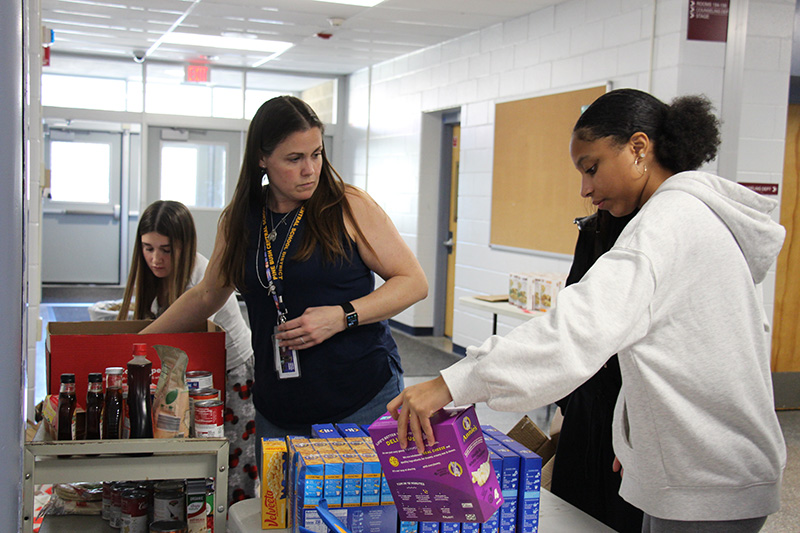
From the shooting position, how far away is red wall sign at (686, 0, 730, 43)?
428 centimetres

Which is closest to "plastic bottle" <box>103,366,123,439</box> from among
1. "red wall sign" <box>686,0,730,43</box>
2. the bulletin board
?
the bulletin board

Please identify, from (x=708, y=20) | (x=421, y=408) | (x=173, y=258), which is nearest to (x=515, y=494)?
(x=421, y=408)

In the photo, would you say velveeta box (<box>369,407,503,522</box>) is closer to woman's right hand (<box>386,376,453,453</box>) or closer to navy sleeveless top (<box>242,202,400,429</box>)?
woman's right hand (<box>386,376,453,453</box>)

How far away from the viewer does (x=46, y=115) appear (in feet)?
26.3

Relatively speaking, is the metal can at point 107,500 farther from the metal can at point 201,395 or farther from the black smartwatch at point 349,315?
the black smartwatch at point 349,315

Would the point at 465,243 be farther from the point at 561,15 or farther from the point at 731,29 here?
the point at 731,29

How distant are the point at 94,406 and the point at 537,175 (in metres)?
4.48

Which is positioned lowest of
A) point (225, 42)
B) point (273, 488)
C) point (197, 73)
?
point (273, 488)

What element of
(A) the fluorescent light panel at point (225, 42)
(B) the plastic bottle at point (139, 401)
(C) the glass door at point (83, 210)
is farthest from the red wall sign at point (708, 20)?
(C) the glass door at point (83, 210)

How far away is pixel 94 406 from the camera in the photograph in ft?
5.00

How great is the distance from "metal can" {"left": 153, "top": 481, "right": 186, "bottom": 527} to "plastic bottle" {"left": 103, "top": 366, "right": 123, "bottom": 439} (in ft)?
0.53

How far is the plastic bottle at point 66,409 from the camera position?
1.51 meters

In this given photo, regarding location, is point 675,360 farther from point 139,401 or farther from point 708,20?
point 708,20

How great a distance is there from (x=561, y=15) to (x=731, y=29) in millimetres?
1347
